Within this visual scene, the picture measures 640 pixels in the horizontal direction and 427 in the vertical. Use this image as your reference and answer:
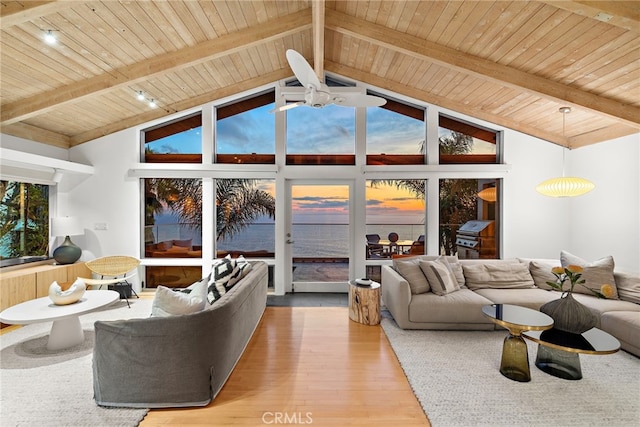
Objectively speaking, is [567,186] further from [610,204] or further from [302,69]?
[302,69]

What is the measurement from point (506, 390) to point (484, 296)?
4.89 feet

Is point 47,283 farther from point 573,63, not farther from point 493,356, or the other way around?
point 573,63

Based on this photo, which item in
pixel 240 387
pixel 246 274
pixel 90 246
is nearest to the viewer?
pixel 240 387

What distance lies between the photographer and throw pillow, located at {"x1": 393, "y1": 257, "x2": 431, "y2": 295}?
3611mm

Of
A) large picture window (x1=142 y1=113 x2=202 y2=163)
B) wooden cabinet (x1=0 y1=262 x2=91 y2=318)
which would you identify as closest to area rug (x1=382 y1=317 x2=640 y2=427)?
large picture window (x1=142 y1=113 x2=202 y2=163)

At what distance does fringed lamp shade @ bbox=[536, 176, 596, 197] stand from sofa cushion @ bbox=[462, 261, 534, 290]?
1082 millimetres

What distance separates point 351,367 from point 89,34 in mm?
4187

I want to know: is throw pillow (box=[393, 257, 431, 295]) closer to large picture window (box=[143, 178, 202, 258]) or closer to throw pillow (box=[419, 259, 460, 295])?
throw pillow (box=[419, 259, 460, 295])

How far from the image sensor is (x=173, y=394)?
2104 mm

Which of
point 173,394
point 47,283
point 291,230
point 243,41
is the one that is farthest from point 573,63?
point 47,283

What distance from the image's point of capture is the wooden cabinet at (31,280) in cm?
354

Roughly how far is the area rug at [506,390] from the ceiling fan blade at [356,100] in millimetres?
2590

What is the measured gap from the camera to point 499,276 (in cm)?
391

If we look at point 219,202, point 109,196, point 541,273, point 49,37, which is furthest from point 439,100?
point 109,196
